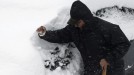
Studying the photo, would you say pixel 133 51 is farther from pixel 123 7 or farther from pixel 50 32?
pixel 50 32

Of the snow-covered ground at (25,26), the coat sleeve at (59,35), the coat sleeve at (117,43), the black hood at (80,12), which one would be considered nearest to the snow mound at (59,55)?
the snow-covered ground at (25,26)

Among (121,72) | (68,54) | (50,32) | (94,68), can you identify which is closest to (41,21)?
(50,32)

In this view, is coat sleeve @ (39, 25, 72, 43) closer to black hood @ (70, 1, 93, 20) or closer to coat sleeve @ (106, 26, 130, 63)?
black hood @ (70, 1, 93, 20)

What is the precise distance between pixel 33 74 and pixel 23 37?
627mm

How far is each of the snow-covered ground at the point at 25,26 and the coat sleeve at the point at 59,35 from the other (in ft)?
0.58

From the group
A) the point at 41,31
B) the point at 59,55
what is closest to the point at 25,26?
the point at 41,31

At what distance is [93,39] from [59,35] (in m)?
0.51

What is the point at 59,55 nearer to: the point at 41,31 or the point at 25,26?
the point at 41,31

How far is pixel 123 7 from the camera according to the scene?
663 cm

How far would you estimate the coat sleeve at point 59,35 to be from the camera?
527 cm

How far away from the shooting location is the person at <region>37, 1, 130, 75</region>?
4.92 m

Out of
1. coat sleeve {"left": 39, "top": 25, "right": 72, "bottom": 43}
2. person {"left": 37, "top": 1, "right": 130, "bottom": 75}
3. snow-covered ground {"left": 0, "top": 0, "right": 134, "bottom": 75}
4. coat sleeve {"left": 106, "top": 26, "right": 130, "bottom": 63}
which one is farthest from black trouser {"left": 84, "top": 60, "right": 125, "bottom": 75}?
snow-covered ground {"left": 0, "top": 0, "right": 134, "bottom": 75}

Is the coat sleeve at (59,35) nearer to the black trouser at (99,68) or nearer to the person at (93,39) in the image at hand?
the person at (93,39)

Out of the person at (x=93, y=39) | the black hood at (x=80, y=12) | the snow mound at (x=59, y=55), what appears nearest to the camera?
the black hood at (x=80, y=12)
